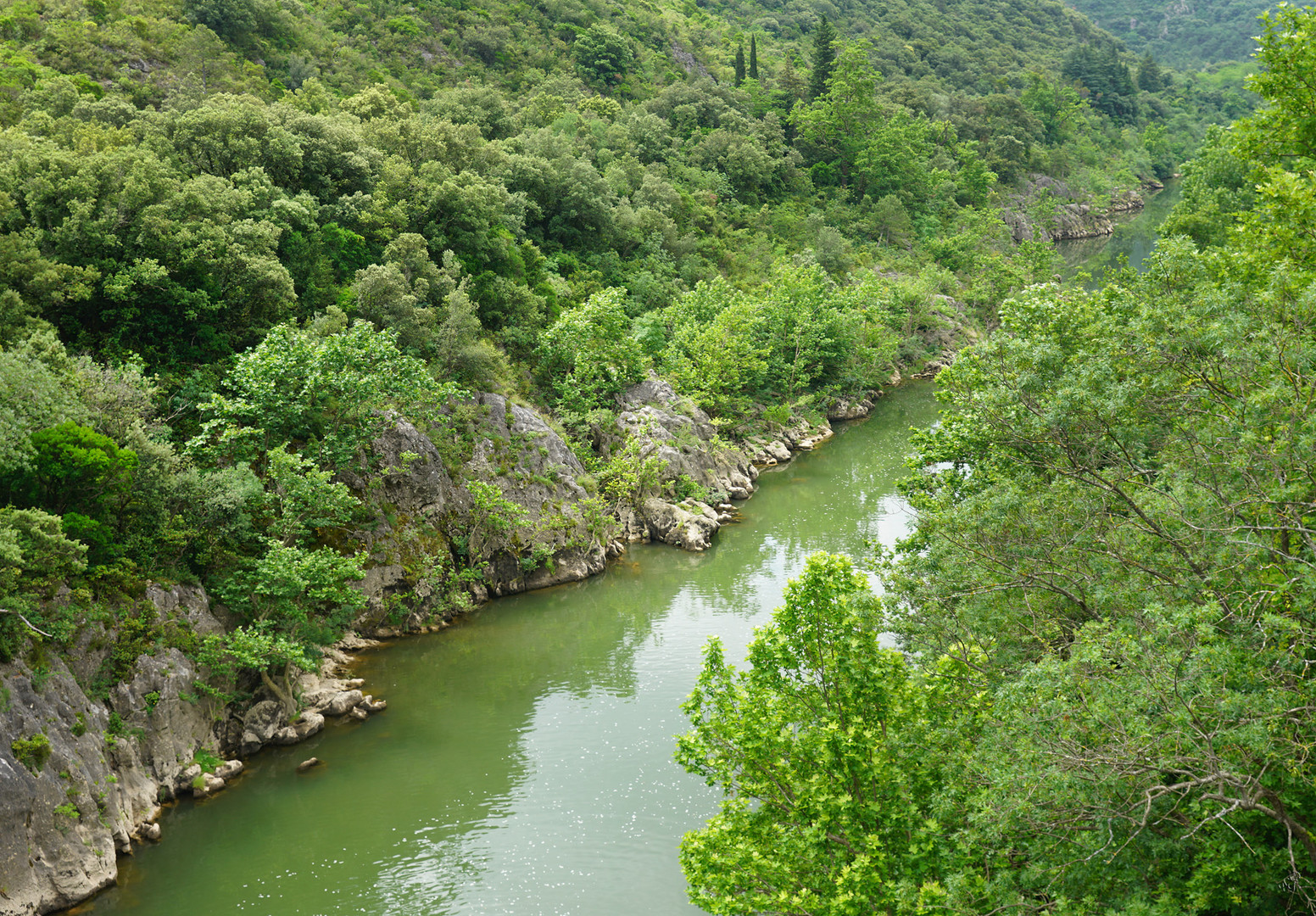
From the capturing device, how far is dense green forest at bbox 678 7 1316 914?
9422mm

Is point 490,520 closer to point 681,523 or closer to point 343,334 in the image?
point 343,334

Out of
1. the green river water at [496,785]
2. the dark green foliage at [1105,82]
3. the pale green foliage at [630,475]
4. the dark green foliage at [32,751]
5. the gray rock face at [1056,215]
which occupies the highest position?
the dark green foliage at [1105,82]

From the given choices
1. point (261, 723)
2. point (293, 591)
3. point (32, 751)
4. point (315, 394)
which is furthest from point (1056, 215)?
point (32, 751)

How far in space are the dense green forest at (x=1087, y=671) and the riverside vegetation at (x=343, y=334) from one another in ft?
36.0

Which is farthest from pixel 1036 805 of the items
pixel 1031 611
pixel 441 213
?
pixel 441 213

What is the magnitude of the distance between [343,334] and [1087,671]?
26791 millimetres

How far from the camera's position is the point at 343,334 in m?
31.2

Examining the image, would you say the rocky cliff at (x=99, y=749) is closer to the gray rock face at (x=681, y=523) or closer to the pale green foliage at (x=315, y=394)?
the pale green foliage at (x=315, y=394)

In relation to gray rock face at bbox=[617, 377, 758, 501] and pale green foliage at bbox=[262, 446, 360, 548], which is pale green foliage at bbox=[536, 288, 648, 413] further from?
pale green foliage at bbox=[262, 446, 360, 548]

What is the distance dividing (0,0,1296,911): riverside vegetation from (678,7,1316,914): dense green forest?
11.0 metres

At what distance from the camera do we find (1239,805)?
338 inches

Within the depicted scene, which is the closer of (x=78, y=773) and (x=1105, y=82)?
(x=78, y=773)

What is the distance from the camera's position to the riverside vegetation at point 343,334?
20.9m

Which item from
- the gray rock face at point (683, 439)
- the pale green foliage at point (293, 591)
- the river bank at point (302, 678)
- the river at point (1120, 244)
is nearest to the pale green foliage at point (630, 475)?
the river bank at point (302, 678)
